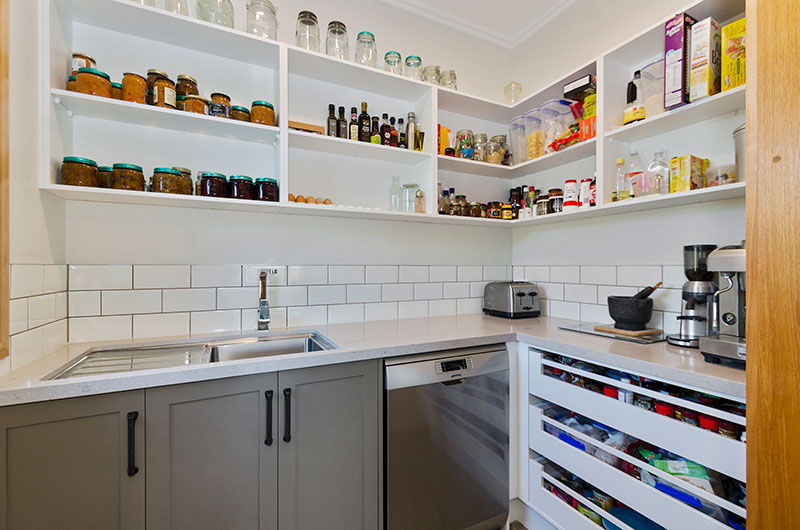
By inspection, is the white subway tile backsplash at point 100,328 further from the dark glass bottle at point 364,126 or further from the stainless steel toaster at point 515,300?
the stainless steel toaster at point 515,300

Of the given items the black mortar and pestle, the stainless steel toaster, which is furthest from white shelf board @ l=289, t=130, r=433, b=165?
the black mortar and pestle

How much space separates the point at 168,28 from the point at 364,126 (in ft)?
3.04

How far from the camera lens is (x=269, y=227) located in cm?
180

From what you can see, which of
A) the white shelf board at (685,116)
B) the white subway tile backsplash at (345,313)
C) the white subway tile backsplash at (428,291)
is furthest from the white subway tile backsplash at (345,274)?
the white shelf board at (685,116)

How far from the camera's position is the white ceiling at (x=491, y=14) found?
7.22 ft

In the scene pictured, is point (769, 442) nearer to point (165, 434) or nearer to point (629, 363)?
point (629, 363)

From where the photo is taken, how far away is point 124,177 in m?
1.37

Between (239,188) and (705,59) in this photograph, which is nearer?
(705,59)

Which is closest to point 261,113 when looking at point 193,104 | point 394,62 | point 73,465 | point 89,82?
point 193,104

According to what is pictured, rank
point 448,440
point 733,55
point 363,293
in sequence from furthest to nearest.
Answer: point 363,293, point 448,440, point 733,55

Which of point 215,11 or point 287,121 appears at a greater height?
point 215,11

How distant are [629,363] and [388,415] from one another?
0.90 metres

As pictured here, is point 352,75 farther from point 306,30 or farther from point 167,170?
point 167,170

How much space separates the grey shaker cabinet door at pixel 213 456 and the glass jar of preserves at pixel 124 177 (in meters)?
0.83
